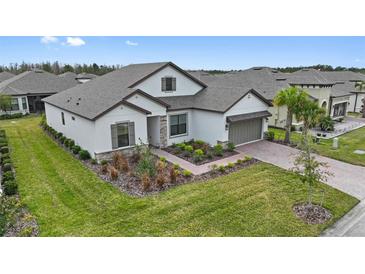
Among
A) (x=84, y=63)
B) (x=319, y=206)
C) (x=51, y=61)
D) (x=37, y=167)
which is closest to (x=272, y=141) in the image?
(x=319, y=206)

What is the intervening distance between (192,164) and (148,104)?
5.10m

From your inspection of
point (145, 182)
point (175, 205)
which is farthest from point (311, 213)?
point (145, 182)

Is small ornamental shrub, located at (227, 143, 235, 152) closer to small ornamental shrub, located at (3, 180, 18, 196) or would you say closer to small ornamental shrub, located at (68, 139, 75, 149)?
small ornamental shrub, located at (68, 139, 75, 149)

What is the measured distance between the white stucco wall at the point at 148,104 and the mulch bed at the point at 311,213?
33.9 feet

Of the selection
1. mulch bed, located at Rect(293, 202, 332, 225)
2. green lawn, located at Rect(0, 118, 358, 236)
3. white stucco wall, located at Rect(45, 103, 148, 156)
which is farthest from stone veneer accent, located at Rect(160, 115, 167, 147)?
mulch bed, located at Rect(293, 202, 332, 225)

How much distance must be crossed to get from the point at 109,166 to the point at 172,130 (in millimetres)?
6156

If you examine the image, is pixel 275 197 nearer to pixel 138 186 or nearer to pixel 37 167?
pixel 138 186

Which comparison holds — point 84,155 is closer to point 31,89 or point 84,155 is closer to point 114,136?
point 114,136

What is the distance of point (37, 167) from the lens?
14.6 meters

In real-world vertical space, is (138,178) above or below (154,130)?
below

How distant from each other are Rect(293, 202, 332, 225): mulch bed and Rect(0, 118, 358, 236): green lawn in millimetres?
259

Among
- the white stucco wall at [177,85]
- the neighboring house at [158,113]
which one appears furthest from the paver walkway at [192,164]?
the white stucco wall at [177,85]

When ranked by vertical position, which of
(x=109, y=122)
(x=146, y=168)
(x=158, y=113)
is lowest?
(x=146, y=168)

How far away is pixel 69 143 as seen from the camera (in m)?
17.5
